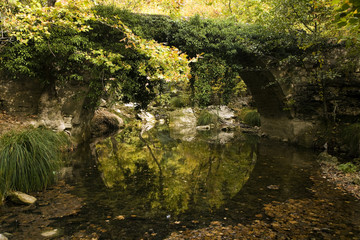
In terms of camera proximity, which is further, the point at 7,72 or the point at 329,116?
the point at 329,116

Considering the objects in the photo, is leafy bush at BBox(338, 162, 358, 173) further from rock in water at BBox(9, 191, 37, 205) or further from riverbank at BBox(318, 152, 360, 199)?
rock in water at BBox(9, 191, 37, 205)

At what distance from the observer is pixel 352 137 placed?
7.44 meters

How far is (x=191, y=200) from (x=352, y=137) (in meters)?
5.97

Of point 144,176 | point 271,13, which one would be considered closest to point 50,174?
point 144,176

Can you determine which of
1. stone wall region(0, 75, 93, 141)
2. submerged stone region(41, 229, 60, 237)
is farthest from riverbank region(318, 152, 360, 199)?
stone wall region(0, 75, 93, 141)

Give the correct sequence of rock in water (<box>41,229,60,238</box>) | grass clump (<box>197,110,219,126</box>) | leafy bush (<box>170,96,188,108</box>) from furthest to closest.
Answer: leafy bush (<box>170,96,188,108</box>) < grass clump (<box>197,110,219,126</box>) < rock in water (<box>41,229,60,238</box>)

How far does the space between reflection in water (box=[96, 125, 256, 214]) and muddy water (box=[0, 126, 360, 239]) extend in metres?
0.02

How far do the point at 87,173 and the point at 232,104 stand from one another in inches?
538

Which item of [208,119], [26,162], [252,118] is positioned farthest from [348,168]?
[208,119]

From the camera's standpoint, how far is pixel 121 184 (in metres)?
4.89

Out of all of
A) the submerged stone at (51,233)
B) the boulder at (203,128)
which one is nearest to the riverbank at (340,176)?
the submerged stone at (51,233)

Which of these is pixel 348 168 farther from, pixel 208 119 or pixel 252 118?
pixel 208 119

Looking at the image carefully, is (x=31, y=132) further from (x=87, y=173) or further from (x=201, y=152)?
(x=201, y=152)

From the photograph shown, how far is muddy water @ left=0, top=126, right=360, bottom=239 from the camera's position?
3.15 metres
